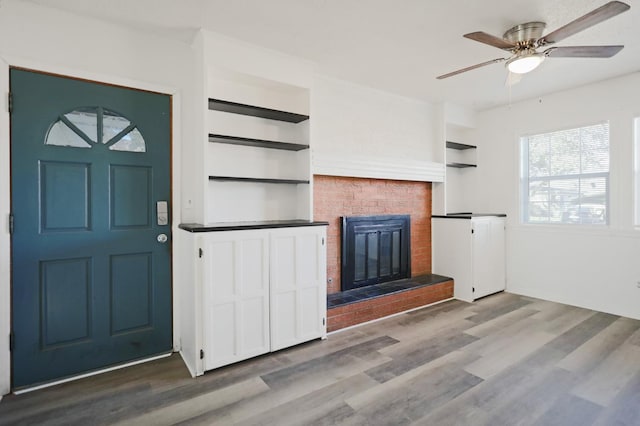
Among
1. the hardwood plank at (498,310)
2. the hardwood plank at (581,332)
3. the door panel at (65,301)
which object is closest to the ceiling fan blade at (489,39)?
the hardwood plank at (581,332)

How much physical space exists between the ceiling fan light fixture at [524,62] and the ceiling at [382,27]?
0.86 feet

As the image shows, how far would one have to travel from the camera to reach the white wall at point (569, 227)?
3.64 metres

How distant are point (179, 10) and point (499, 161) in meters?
4.43

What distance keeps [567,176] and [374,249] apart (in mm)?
2632

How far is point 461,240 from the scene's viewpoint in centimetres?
433

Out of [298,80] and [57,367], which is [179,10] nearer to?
[298,80]

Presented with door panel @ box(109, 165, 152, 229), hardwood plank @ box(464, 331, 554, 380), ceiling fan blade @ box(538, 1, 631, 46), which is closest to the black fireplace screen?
hardwood plank @ box(464, 331, 554, 380)

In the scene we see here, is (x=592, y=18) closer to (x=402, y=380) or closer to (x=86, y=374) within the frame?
(x=402, y=380)

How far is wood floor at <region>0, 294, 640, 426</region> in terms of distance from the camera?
198cm

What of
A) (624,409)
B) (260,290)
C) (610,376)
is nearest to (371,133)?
(260,290)

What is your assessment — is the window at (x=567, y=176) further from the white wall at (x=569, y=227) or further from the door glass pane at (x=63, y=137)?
the door glass pane at (x=63, y=137)

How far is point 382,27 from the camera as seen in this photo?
2605 mm

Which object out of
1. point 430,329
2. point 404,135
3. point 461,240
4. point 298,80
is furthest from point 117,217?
point 461,240

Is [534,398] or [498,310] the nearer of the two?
[534,398]
